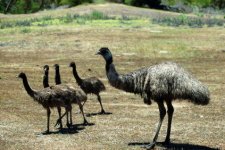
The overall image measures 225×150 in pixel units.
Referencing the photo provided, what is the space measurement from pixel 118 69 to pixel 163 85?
1725cm

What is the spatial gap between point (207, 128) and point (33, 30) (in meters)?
32.2

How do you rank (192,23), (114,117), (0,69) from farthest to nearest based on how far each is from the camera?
1. (192,23)
2. (0,69)
3. (114,117)

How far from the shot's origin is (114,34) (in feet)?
148

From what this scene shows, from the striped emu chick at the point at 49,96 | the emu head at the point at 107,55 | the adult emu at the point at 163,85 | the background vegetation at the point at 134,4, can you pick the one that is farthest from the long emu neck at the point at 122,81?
the background vegetation at the point at 134,4

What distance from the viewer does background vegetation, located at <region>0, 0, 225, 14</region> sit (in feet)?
242

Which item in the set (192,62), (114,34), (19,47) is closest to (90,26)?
(114,34)

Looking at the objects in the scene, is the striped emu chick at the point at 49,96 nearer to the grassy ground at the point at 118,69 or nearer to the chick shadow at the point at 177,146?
the grassy ground at the point at 118,69

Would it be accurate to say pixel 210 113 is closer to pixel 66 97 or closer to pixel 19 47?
pixel 66 97

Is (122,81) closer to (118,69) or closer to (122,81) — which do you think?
(122,81)

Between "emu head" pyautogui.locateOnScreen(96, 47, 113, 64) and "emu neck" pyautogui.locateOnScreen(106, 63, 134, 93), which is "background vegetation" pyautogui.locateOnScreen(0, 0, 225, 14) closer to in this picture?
"emu head" pyautogui.locateOnScreen(96, 47, 113, 64)

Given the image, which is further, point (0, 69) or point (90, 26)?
point (90, 26)

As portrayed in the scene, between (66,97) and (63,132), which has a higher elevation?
(66,97)

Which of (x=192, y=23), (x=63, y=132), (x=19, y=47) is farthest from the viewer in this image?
(x=192, y=23)

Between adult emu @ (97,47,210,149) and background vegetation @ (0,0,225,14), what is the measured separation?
5841 cm
